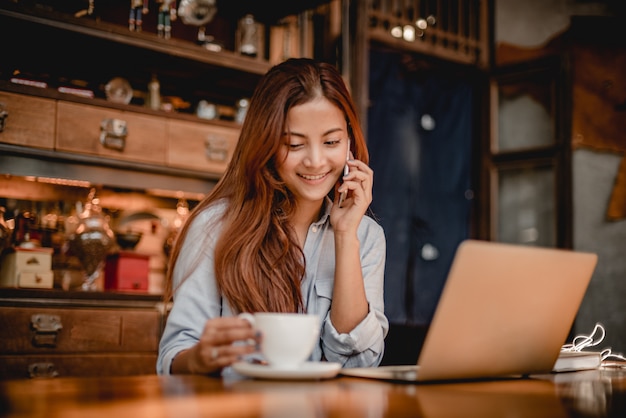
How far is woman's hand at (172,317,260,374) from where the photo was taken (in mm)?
1050

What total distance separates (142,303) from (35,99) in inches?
33.7

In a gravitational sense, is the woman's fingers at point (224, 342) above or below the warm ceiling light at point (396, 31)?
below

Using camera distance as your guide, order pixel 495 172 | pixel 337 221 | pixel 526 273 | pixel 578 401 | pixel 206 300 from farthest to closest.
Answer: pixel 495 172
pixel 337 221
pixel 206 300
pixel 526 273
pixel 578 401

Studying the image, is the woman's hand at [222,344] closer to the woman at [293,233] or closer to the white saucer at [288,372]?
the white saucer at [288,372]

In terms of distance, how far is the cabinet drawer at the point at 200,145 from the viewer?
119 inches

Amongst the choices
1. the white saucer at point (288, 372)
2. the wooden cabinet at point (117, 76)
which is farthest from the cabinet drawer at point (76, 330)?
the white saucer at point (288, 372)

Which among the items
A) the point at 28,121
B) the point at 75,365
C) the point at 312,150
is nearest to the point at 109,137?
the point at 28,121

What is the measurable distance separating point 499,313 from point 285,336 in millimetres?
302

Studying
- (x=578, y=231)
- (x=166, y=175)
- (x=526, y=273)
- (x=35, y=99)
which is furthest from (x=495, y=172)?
(x=526, y=273)

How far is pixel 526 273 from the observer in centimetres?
103

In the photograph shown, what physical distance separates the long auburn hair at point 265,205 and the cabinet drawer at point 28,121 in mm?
1233

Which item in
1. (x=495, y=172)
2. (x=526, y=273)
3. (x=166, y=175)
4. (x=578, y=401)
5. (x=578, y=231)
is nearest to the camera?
(x=578, y=401)

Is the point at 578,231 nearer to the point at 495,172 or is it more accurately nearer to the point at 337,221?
the point at 495,172

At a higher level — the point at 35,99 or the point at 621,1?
the point at 621,1
